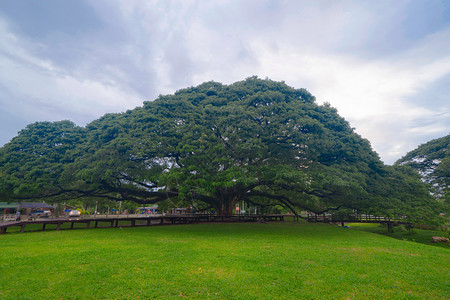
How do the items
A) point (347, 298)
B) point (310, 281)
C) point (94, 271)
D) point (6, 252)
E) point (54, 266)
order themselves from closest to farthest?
point (347, 298) < point (310, 281) < point (94, 271) < point (54, 266) < point (6, 252)

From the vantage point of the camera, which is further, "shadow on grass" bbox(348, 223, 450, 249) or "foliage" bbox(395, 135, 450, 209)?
"foliage" bbox(395, 135, 450, 209)

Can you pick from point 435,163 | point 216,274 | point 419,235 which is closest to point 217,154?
point 216,274

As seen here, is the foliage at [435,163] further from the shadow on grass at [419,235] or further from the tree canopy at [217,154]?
the tree canopy at [217,154]

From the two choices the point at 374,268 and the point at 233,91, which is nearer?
the point at 374,268

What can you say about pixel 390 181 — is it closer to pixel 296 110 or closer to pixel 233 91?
pixel 296 110

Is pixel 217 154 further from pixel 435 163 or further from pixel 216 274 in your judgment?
pixel 435 163

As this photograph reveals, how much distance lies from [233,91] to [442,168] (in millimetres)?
22284

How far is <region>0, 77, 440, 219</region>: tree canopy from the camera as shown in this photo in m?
14.8

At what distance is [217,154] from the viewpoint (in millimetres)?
14914

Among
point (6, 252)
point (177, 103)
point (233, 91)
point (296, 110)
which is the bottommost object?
point (6, 252)

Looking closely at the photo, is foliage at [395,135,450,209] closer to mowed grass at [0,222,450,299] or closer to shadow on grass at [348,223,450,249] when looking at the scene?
shadow on grass at [348,223,450,249]

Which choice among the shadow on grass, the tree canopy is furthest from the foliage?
the tree canopy

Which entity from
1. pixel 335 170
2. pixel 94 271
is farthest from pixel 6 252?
pixel 335 170

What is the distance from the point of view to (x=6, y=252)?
859 cm
